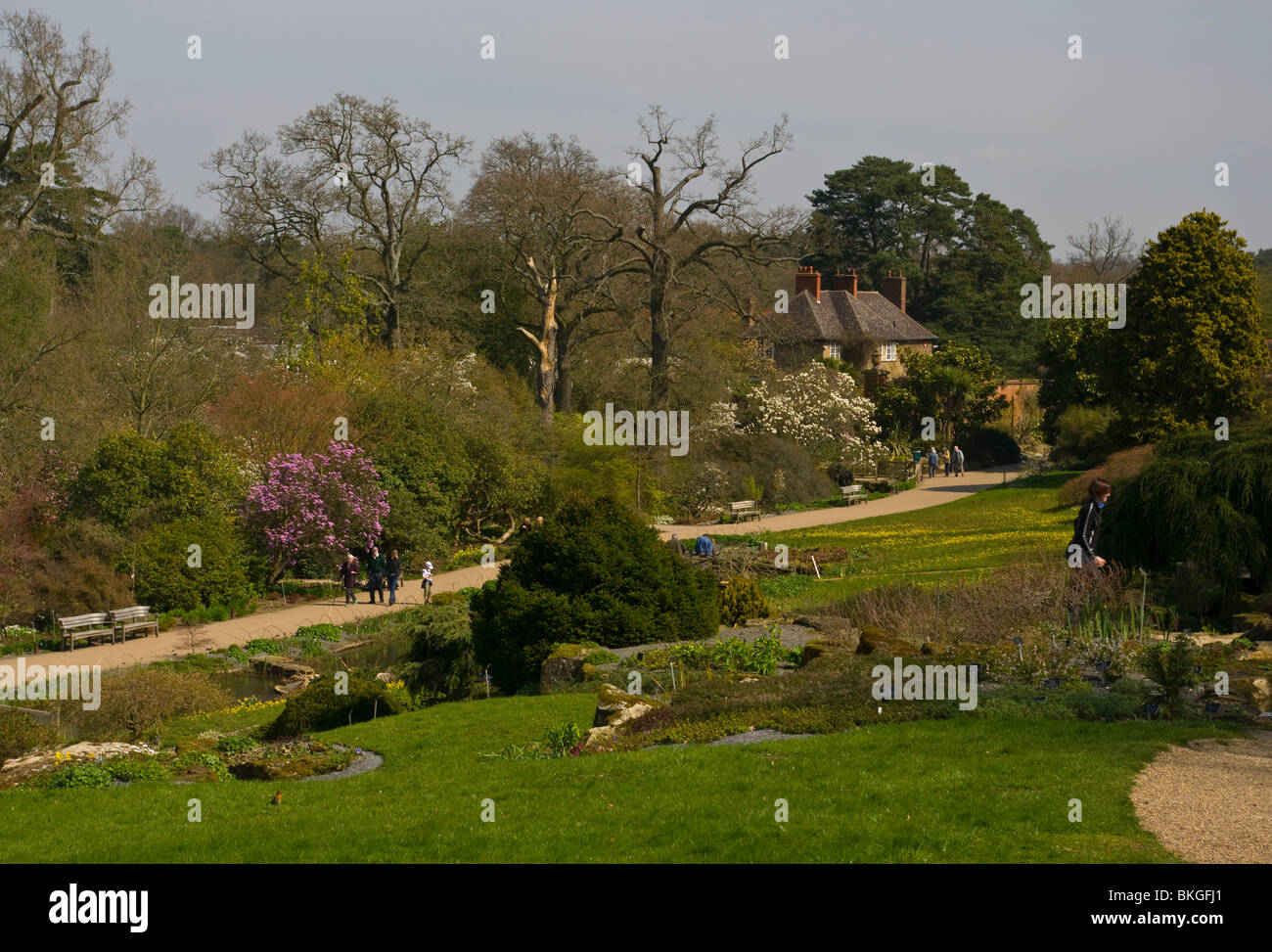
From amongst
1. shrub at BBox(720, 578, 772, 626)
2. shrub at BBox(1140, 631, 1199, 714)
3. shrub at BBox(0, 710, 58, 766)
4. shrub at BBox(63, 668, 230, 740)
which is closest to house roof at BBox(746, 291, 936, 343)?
shrub at BBox(720, 578, 772, 626)

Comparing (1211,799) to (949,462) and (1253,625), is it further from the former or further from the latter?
(949,462)

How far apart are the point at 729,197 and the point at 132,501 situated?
23125 millimetres

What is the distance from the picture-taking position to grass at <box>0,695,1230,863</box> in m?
8.17

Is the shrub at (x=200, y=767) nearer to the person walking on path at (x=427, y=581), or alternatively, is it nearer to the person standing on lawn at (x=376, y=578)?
the person walking on path at (x=427, y=581)

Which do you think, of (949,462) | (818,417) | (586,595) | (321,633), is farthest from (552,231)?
(586,595)

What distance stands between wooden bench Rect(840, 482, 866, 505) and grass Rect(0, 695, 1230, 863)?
31.3 meters

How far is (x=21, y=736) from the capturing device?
1514 centimetres

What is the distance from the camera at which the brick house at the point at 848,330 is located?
58.9 m

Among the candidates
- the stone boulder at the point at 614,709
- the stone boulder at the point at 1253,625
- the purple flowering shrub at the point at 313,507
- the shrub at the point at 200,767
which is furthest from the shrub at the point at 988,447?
the shrub at the point at 200,767

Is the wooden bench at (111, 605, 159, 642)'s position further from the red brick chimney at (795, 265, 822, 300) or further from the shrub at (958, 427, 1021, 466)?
the red brick chimney at (795, 265, 822, 300)

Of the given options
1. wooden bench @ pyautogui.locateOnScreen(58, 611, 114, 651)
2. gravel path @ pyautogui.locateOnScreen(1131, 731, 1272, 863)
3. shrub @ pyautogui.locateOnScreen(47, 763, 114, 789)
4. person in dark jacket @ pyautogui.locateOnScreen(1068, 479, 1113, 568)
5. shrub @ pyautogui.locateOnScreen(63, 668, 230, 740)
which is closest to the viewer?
gravel path @ pyautogui.locateOnScreen(1131, 731, 1272, 863)

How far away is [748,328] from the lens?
2212 inches

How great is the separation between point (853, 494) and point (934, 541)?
12.0 metres

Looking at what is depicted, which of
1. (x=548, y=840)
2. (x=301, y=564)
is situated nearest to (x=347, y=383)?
(x=301, y=564)
